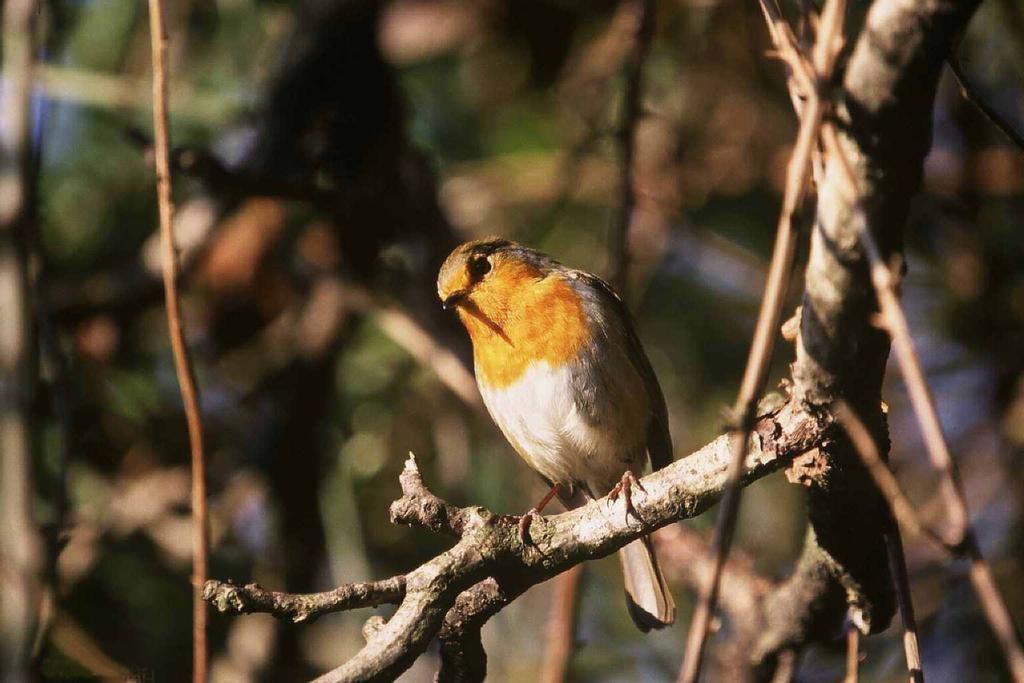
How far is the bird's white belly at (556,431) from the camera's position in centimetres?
350

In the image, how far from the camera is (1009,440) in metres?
4.55

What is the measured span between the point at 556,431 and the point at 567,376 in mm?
215

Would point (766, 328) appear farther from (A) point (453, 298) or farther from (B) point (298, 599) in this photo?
(A) point (453, 298)

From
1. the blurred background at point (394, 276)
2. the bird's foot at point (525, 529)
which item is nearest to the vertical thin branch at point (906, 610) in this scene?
the bird's foot at point (525, 529)

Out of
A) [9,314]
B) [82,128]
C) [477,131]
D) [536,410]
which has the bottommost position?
[536,410]

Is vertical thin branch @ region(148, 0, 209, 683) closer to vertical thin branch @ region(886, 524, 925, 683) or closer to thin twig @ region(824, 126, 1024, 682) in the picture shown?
vertical thin branch @ region(886, 524, 925, 683)

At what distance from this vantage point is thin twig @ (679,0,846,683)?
4.70 ft

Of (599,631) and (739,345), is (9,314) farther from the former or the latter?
(739,345)

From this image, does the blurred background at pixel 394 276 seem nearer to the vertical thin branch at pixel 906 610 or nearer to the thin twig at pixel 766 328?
the vertical thin branch at pixel 906 610

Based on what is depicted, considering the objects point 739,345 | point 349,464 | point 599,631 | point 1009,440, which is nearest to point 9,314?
point 349,464

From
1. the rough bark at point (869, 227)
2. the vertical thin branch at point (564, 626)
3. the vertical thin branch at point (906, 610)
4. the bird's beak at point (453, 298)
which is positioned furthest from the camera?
the bird's beak at point (453, 298)

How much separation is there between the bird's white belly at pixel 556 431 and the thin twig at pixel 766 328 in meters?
1.89

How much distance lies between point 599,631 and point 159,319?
251 cm

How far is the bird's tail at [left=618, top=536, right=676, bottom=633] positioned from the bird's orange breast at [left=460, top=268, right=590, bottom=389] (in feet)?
2.41
